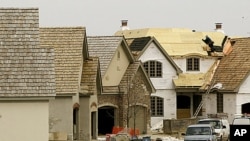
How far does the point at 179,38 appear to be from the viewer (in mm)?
69875

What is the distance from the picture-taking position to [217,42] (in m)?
70.4

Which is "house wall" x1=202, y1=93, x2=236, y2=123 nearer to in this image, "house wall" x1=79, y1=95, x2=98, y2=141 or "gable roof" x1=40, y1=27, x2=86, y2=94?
"house wall" x1=79, y1=95, x2=98, y2=141

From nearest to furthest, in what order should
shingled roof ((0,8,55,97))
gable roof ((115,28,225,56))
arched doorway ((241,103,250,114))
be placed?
shingled roof ((0,8,55,97)) → arched doorway ((241,103,250,114)) → gable roof ((115,28,225,56))

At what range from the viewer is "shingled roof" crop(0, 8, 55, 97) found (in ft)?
95.1

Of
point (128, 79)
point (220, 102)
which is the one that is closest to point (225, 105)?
point (220, 102)

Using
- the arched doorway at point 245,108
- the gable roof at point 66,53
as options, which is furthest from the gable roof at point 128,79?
the gable roof at point 66,53

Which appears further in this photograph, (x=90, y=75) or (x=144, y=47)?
(x=144, y=47)

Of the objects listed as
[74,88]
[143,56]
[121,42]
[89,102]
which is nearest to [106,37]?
[121,42]

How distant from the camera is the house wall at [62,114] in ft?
135

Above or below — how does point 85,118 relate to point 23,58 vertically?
below

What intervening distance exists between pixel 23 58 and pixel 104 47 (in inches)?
1028

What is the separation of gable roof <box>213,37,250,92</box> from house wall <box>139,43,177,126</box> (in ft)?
11.8

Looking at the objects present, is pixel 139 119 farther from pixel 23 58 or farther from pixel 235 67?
pixel 23 58

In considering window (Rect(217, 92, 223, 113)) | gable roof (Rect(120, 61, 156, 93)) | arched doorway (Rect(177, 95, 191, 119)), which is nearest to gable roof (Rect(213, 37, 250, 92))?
window (Rect(217, 92, 223, 113))
